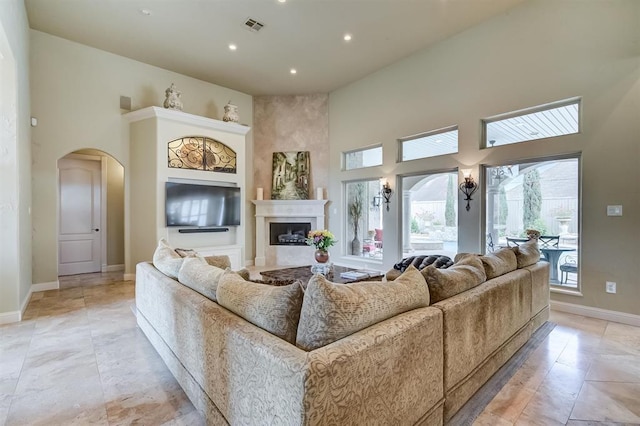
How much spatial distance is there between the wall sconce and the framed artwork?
355cm

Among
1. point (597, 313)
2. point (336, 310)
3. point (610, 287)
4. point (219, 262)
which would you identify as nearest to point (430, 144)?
point (610, 287)

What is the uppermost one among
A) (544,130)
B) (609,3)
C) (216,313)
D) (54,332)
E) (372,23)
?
(372,23)

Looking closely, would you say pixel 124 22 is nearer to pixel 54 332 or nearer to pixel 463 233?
pixel 54 332

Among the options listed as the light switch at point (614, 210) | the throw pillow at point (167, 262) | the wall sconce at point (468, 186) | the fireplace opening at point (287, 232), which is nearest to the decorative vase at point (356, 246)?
the fireplace opening at point (287, 232)

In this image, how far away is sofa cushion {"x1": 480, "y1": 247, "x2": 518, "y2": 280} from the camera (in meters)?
2.55

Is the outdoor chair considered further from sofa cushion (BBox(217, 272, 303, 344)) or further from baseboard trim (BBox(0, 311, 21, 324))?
baseboard trim (BBox(0, 311, 21, 324))

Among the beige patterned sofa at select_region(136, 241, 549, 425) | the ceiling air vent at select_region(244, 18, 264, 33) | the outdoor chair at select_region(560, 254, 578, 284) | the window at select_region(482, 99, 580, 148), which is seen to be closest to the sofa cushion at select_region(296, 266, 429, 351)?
the beige patterned sofa at select_region(136, 241, 549, 425)

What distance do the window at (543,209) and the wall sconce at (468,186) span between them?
8.6 inches

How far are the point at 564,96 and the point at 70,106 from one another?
7.41 metres

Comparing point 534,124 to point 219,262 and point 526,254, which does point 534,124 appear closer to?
point 526,254

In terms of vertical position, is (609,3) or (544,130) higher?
(609,3)

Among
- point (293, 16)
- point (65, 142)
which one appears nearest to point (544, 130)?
point (293, 16)

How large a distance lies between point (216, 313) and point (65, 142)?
5.37 m

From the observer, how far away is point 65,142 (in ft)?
17.0
